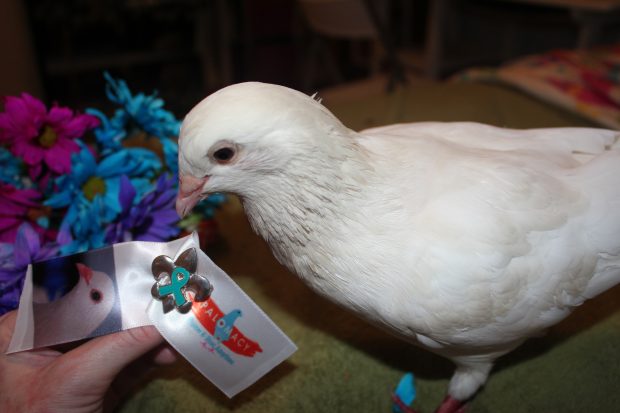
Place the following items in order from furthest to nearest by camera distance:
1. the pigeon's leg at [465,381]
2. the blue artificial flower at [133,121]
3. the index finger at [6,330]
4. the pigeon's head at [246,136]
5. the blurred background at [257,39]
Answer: the blurred background at [257,39]
the blue artificial flower at [133,121]
the pigeon's leg at [465,381]
the index finger at [6,330]
the pigeon's head at [246,136]

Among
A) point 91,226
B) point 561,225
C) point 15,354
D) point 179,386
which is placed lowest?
point 179,386

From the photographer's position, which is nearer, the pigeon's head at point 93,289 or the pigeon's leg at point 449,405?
the pigeon's head at point 93,289

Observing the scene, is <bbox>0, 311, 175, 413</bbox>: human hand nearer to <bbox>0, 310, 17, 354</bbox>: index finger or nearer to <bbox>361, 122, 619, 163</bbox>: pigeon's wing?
<bbox>0, 310, 17, 354</bbox>: index finger

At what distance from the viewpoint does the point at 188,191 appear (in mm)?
717

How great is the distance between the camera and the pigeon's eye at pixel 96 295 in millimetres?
734

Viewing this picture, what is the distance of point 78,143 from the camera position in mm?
936

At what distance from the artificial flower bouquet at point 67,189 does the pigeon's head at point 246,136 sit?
277mm

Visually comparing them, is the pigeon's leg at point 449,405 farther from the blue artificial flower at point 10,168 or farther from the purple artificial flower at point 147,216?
the blue artificial flower at point 10,168

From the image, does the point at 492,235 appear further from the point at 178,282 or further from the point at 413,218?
the point at 178,282

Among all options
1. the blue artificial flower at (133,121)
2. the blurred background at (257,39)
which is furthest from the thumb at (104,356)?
the blurred background at (257,39)

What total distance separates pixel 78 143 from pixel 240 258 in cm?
50

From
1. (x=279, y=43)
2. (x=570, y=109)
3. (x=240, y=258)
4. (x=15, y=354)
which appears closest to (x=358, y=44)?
(x=279, y=43)

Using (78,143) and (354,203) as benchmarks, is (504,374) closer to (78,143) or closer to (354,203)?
(354,203)

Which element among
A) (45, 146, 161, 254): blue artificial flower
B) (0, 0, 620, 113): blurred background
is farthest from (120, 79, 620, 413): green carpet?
(0, 0, 620, 113): blurred background
